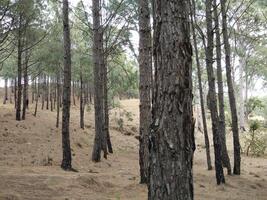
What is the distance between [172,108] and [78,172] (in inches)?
388

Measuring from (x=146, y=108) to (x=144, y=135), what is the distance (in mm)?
712

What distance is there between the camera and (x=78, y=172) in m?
12.7

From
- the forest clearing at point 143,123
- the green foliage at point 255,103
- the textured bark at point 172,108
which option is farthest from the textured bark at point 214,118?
the green foliage at point 255,103

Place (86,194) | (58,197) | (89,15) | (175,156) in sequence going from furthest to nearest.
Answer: (89,15) < (86,194) < (58,197) < (175,156)

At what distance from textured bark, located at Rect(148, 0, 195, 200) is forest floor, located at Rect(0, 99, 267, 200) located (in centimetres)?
554

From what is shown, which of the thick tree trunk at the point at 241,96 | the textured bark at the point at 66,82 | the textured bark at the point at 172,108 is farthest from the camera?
the thick tree trunk at the point at 241,96

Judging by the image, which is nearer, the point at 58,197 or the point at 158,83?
the point at 158,83

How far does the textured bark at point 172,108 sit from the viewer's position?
330cm

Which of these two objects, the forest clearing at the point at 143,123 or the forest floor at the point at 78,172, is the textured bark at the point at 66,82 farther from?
the forest floor at the point at 78,172

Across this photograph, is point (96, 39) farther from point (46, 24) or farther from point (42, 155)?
point (46, 24)

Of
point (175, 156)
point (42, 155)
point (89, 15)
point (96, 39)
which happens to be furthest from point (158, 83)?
point (89, 15)

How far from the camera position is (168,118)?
334cm

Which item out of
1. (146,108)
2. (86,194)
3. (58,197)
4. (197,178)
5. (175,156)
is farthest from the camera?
(197,178)

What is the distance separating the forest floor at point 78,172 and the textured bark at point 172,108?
5543mm
